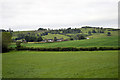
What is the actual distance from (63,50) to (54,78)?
41.3 metres

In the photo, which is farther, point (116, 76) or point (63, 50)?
point (63, 50)

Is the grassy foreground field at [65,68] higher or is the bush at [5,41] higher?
the bush at [5,41]

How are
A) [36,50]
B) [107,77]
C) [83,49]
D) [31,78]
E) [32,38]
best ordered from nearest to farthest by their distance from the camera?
A: [107,77] < [31,78] < [83,49] < [36,50] < [32,38]

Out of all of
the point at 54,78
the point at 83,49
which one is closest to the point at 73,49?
the point at 83,49

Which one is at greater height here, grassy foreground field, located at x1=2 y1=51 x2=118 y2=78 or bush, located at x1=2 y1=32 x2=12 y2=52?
bush, located at x1=2 y1=32 x2=12 y2=52

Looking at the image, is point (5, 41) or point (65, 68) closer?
point (65, 68)

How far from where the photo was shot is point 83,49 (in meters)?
59.4

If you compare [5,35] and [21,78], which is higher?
[5,35]

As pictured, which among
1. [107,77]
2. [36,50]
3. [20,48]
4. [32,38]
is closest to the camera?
[107,77]

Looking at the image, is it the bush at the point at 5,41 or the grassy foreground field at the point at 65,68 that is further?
the bush at the point at 5,41

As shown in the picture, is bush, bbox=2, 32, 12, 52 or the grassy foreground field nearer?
the grassy foreground field

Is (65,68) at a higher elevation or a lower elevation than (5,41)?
lower

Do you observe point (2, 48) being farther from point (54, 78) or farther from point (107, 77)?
point (107, 77)

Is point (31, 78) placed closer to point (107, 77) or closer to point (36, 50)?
point (107, 77)
